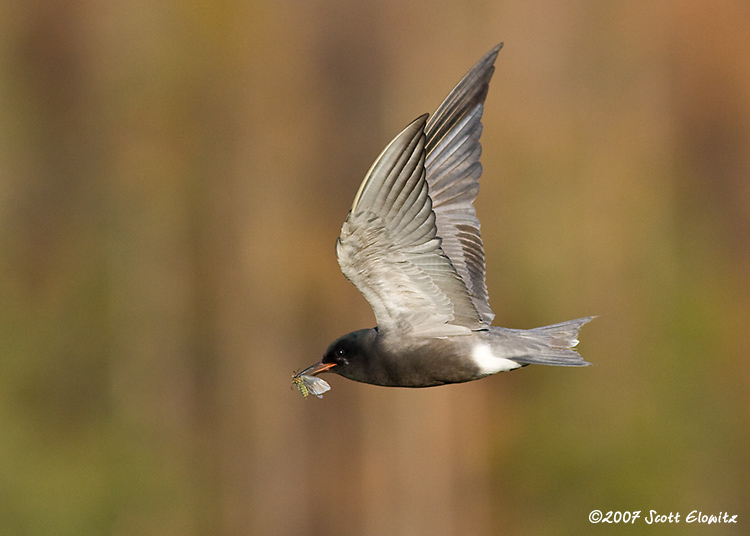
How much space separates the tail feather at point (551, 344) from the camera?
368cm

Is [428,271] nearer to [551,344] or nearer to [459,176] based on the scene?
[551,344]

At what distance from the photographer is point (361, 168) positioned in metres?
10.6

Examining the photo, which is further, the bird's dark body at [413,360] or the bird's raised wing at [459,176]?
the bird's raised wing at [459,176]

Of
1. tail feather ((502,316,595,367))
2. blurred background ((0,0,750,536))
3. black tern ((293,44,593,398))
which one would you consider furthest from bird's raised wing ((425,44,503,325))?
blurred background ((0,0,750,536))

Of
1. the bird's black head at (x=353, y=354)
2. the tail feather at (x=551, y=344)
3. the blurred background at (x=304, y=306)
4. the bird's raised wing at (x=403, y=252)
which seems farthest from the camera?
the blurred background at (x=304, y=306)

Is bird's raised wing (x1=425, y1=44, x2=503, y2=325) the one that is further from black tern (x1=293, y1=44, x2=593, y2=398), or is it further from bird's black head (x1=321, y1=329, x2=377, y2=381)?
bird's black head (x1=321, y1=329, x2=377, y2=381)

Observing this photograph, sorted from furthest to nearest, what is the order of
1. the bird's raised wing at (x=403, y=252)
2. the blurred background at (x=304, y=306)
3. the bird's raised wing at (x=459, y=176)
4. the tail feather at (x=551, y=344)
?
1. the blurred background at (x=304, y=306)
2. the bird's raised wing at (x=459, y=176)
3. the tail feather at (x=551, y=344)
4. the bird's raised wing at (x=403, y=252)

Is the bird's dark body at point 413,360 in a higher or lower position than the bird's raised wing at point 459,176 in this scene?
lower

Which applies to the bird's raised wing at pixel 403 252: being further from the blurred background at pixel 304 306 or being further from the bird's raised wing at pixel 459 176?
the blurred background at pixel 304 306

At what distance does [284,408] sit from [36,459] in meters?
2.53

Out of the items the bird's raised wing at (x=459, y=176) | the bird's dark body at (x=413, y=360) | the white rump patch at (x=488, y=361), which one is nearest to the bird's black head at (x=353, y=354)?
the bird's dark body at (x=413, y=360)

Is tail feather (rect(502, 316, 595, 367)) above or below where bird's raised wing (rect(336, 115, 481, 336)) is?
below

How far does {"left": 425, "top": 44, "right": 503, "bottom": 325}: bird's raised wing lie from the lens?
410cm

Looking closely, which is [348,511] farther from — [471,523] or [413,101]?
[413,101]
